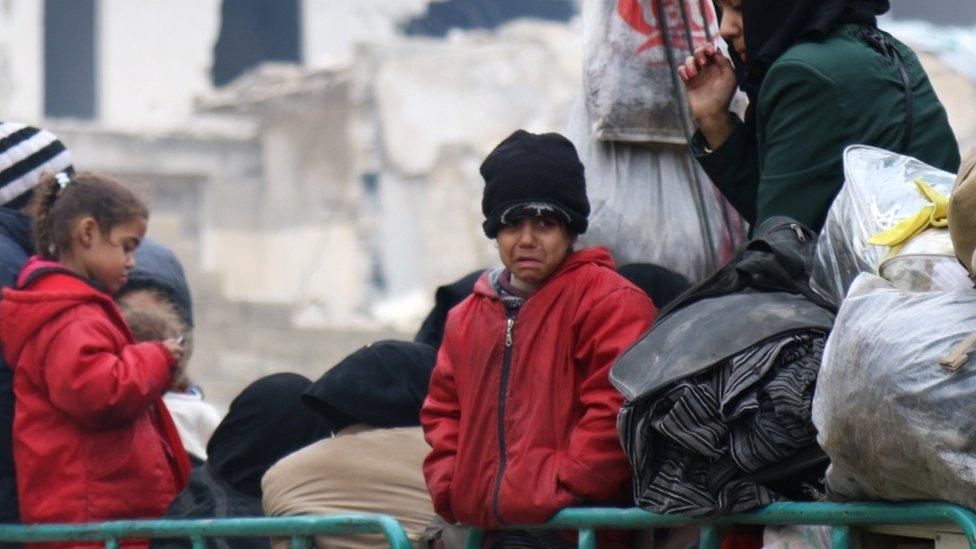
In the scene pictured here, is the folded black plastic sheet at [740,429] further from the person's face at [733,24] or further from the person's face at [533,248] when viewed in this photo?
the person's face at [733,24]

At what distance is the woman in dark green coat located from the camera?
3.55 m

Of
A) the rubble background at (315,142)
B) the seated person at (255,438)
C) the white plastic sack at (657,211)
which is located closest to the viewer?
the white plastic sack at (657,211)

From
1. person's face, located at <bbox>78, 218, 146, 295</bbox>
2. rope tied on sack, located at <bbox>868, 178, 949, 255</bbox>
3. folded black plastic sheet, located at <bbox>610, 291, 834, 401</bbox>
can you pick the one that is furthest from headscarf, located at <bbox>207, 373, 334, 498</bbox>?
rope tied on sack, located at <bbox>868, 178, 949, 255</bbox>

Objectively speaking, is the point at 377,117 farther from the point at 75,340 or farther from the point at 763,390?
the point at 763,390

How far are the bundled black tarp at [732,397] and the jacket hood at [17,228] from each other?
2.22 metres

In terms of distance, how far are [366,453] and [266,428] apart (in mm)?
584

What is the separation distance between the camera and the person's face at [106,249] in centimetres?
475

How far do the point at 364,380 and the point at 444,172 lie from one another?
631 inches

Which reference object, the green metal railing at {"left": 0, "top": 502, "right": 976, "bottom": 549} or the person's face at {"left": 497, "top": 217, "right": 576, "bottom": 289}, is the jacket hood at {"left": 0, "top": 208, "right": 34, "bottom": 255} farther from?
the person's face at {"left": 497, "top": 217, "right": 576, "bottom": 289}

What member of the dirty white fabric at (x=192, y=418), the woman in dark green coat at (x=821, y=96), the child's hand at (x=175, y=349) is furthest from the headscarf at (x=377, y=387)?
the dirty white fabric at (x=192, y=418)

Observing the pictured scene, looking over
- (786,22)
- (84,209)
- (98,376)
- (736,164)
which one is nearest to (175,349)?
(98,376)

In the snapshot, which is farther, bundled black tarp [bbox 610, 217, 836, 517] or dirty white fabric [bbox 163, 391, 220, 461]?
dirty white fabric [bbox 163, 391, 220, 461]

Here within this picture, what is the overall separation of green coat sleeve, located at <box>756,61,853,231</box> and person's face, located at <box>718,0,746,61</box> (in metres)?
0.20

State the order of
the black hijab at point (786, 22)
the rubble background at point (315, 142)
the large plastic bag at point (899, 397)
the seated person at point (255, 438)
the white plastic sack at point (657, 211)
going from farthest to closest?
the rubble background at point (315, 142) → the seated person at point (255, 438) → the white plastic sack at point (657, 211) → the black hijab at point (786, 22) → the large plastic bag at point (899, 397)
